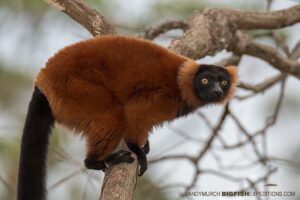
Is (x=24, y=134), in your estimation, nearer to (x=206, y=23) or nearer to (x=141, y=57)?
(x=141, y=57)

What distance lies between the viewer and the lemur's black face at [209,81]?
172 inches

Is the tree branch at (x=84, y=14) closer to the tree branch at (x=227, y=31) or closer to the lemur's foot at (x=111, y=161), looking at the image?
the tree branch at (x=227, y=31)

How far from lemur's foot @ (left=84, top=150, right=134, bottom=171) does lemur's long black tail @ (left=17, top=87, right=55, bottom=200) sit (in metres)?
0.32

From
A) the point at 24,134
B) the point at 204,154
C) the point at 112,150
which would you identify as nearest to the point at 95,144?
the point at 112,150

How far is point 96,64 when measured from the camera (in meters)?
4.02

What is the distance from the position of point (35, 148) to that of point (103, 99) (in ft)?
1.93

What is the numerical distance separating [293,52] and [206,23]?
1.34 meters

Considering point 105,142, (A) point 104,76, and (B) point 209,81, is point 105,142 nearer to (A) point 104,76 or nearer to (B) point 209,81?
(A) point 104,76

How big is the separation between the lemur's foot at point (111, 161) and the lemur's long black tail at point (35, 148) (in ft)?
1.05

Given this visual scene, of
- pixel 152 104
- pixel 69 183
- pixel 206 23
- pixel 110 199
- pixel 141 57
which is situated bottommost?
pixel 69 183

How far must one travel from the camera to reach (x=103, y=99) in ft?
12.8

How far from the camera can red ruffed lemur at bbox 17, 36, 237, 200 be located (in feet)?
12.7

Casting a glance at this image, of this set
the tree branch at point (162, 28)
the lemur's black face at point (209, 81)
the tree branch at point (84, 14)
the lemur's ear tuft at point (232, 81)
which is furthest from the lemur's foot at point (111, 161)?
the tree branch at point (162, 28)

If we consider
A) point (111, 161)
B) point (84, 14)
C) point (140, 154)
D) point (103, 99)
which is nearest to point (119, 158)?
point (111, 161)
